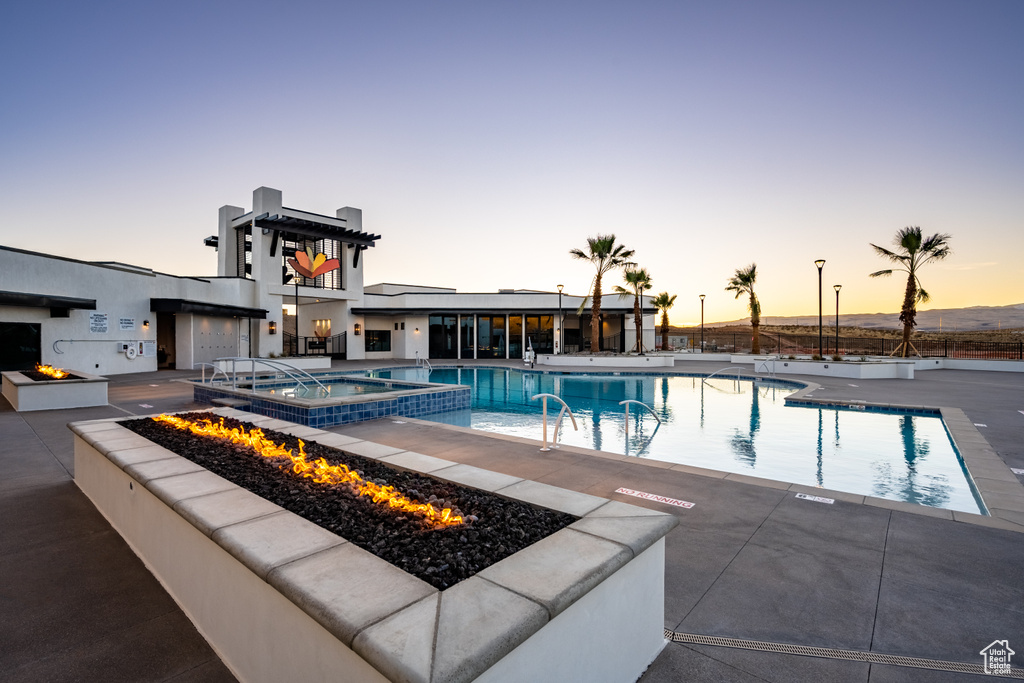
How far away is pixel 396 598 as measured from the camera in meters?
1.70

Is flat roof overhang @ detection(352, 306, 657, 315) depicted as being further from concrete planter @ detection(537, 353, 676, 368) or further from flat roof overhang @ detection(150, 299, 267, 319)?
flat roof overhang @ detection(150, 299, 267, 319)

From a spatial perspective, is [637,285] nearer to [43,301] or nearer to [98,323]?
[98,323]

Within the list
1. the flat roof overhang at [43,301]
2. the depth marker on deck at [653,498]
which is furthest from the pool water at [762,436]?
the flat roof overhang at [43,301]

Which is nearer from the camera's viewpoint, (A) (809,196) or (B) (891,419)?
(B) (891,419)

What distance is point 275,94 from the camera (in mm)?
15711

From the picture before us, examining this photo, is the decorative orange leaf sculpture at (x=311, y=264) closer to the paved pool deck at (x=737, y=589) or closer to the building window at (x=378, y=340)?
the building window at (x=378, y=340)

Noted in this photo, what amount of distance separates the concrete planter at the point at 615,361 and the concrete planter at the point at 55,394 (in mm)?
18531

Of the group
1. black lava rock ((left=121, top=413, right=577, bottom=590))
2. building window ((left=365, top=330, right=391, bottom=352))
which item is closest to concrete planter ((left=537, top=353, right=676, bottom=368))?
building window ((left=365, top=330, right=391, bottom=352))

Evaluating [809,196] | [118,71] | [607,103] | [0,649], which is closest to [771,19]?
[607,103]

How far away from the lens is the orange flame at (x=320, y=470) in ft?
9.32

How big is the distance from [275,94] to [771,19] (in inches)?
624

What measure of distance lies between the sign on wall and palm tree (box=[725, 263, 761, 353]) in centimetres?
3183

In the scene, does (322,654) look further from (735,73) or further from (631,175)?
(631,175)

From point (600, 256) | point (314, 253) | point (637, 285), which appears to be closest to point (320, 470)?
point (600, 256)
